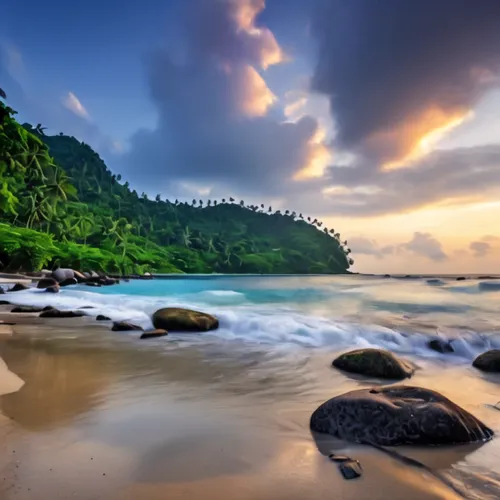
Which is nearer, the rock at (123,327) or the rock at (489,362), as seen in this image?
the rock at (489,362)

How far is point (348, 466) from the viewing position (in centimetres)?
332

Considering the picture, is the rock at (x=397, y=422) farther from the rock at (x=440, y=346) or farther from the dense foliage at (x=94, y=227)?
the dense foliage at (x=94, y=227)

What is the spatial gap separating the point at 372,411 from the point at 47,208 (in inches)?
2528

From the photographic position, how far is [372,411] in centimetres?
419

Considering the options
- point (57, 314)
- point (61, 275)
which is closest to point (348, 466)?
point (57, 314)

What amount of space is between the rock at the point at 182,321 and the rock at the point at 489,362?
7094 mm

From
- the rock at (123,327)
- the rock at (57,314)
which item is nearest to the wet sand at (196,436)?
the rock at (123,327)

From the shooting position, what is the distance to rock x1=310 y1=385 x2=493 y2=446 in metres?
3.98

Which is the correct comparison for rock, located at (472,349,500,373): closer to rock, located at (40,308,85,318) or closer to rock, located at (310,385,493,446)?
rock, located at (310,385,493,446)

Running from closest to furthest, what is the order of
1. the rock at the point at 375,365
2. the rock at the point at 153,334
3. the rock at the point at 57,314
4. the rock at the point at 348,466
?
the rock at the point at 348,466, the rock at the point at 375,365, the rock at the point at 153,334, the rock at the point at 57,314

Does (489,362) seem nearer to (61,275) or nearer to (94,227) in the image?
(61,275)

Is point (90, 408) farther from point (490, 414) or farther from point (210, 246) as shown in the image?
point (210, 246)

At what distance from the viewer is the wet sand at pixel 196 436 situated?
298cm

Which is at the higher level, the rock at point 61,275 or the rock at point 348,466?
the rock at point 348,466
